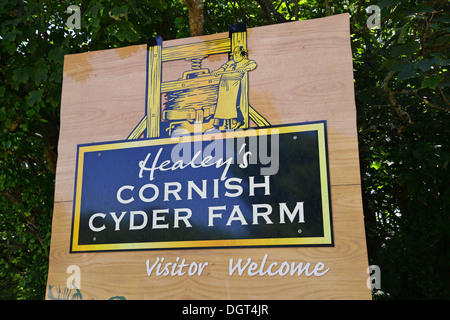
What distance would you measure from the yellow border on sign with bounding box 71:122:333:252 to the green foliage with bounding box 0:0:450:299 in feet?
2.67

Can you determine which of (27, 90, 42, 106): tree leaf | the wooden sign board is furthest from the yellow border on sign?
(27, 90, 42, 106): tree leaf

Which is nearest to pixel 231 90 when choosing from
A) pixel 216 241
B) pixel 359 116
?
pixel 216 241

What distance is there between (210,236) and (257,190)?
0.99 feet

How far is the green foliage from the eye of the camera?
116 inches

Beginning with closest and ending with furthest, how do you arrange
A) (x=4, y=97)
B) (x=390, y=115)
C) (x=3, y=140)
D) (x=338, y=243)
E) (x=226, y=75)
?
(x=338, y=243) < (x=226, y=75) < (x=4, y=97) < (x=3, y=140) < (x=390, y=115)

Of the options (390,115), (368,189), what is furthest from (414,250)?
(390,115)

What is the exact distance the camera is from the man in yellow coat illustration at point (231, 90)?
2148mm

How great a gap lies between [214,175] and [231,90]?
0.42 m

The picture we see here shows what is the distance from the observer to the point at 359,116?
3.96 metres

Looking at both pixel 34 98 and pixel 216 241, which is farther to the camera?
pixel 34 98

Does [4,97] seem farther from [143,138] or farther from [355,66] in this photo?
[355,66]

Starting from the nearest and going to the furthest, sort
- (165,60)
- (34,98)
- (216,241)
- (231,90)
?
(216,241), (231,90), (165,60), (34,98)

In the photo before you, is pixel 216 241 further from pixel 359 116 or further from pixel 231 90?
pixel 359 116

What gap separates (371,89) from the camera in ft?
12.0
